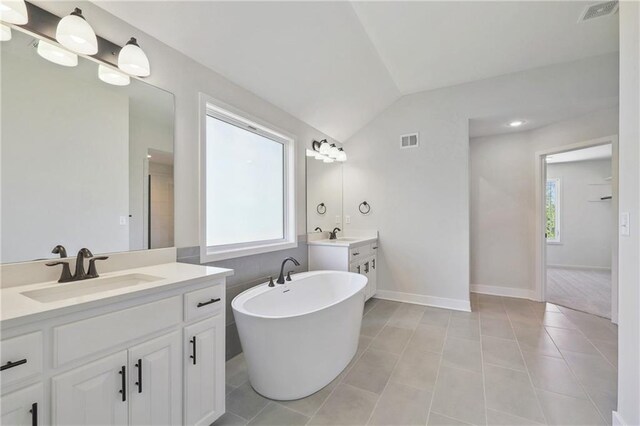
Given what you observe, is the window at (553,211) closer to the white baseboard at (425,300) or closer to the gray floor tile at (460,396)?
the white baseboard at (425,300)

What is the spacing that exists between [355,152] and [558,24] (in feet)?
8.27

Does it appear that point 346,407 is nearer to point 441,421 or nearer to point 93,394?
point 441,421

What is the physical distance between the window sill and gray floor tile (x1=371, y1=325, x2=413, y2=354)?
1.34 metres

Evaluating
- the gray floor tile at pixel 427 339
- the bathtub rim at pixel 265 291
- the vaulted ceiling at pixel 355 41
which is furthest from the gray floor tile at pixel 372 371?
the vaulted ceiling at pixel 355 41

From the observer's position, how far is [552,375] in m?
2.09

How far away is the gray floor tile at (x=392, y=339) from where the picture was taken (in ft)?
8.36

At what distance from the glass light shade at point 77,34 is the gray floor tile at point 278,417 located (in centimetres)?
231

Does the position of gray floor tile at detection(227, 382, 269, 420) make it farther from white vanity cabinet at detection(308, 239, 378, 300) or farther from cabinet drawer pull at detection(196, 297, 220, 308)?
white vanity cabinet at detection(308, 239, 378, 300)

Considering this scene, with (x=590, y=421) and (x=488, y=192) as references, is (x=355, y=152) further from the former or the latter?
(x=590, y=421)

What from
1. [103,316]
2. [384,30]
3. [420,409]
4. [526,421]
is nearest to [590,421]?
[526,421]

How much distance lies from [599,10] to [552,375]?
3.01 m

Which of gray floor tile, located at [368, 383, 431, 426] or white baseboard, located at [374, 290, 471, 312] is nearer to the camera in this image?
gray floor tile, located at [368, 383, 431, 426]

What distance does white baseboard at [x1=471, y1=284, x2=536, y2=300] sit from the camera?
3992 mm
